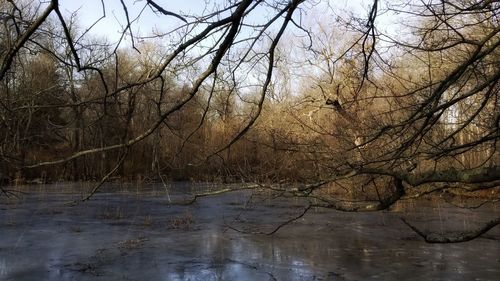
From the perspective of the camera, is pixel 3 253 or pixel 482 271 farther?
pixel 3 253

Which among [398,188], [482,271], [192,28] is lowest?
[482,271]

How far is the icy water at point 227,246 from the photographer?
7664 millimetres

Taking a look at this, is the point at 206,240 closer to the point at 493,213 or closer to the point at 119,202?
the point at 119,202

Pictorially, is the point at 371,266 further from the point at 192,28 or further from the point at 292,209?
the point at 292,209

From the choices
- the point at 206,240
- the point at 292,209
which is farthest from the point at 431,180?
the point at 292,209

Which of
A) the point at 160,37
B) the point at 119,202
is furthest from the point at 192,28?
the point at 119,202

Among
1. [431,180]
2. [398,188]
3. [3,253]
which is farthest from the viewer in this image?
[3,253]

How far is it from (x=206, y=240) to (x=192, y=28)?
27.3ft

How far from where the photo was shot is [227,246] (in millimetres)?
9742

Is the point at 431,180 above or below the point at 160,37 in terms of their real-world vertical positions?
below

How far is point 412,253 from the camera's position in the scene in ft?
30.8

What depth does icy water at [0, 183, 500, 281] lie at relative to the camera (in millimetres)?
7664

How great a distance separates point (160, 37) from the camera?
2584 millimetres

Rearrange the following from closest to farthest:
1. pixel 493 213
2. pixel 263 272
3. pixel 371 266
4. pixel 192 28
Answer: pixel 192 28
pixel 263 272
pixel 371 266
pixel 493 213
